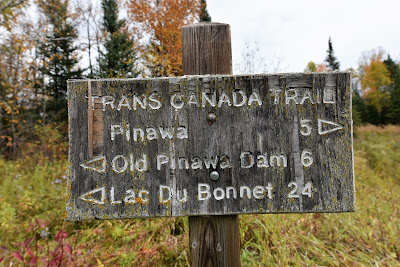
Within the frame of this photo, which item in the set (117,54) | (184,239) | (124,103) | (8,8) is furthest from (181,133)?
(117,54)

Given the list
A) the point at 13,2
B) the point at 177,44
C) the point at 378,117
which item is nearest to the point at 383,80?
the point at 378,117

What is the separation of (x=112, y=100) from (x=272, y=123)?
716mm

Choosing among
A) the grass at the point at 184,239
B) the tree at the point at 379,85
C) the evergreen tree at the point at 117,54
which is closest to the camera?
the grass at the point at 184,239

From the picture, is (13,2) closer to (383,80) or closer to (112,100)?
(112,100)

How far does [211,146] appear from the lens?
106 centimetres

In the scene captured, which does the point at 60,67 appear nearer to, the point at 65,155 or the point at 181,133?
the point at 65,155

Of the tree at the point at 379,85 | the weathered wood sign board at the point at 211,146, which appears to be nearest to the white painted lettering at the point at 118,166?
the weathered wood sign board at the point at 211,146

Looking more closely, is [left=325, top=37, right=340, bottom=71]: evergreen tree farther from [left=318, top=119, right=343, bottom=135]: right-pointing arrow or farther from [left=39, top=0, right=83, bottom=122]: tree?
[left=318, top=119, right=343, bottom=135]: right-pointing arrow

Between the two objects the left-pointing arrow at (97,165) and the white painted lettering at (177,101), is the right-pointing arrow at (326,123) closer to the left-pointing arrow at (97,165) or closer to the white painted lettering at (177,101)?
the white painted lettering at (177,101)

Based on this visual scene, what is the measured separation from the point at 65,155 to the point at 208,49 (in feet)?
28.8

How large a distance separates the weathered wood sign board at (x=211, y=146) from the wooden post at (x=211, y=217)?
0.60 feet

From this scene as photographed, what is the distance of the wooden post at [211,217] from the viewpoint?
1.20 meters

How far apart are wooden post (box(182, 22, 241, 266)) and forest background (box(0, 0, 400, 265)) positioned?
36.8 inches

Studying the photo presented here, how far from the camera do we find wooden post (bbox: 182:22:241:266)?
1.20 metres
